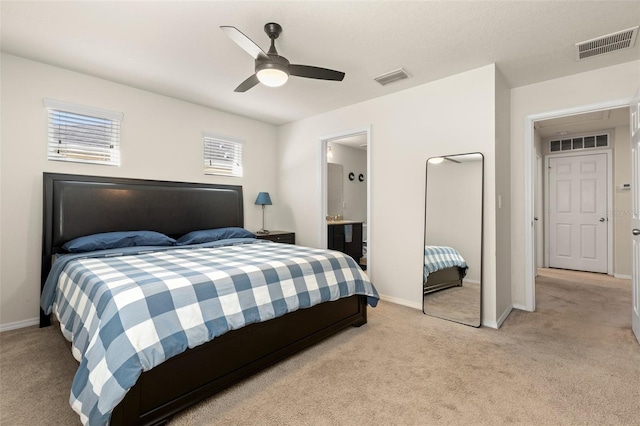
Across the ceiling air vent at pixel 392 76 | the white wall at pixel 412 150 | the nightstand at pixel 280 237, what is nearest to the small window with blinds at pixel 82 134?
the nightstand at pixel 280 237

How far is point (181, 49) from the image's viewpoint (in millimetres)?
2727

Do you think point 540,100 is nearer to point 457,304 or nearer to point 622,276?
point 457,304

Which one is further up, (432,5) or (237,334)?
(432,5)

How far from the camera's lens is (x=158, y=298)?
5.43 feet

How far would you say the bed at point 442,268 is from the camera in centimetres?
330

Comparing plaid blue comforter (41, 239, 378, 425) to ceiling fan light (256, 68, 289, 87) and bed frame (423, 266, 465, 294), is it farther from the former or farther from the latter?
ceiling fan light (256, 68, 289, 87)

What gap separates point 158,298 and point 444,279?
2.82m

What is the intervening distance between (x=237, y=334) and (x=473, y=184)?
8.59 feet

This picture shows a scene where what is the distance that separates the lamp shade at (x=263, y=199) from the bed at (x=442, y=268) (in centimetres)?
244

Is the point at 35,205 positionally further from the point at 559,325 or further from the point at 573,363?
the point at 559,325

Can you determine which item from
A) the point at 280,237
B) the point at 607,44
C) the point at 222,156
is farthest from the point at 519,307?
the point at 222,156

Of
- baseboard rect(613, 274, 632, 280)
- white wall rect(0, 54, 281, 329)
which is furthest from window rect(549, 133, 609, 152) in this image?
white wall rect(0, 54, 281, 329)

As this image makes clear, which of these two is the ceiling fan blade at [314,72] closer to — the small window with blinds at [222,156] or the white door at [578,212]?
the small window with blinds at [222,156]

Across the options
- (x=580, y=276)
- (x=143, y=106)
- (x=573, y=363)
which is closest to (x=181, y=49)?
(x=143, y=106)
